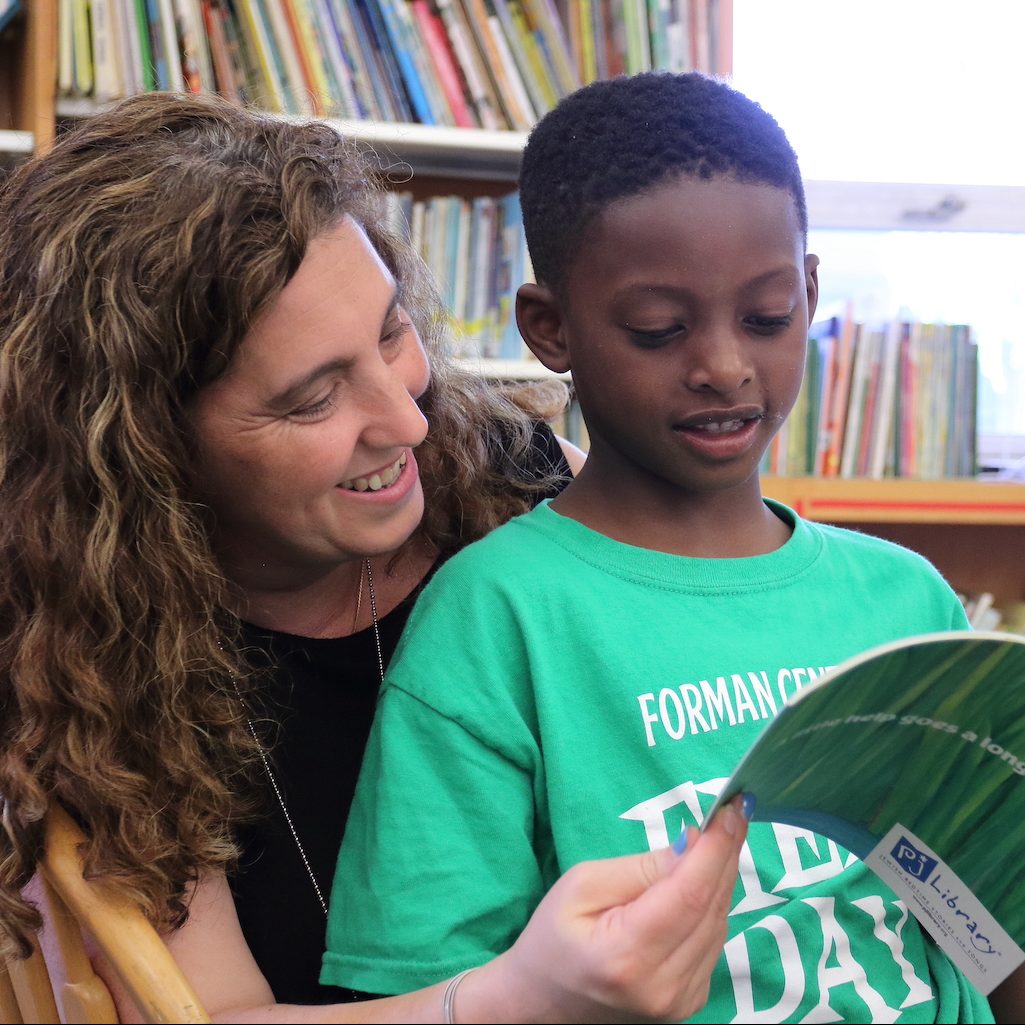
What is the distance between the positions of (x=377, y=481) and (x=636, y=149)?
34 centimetres

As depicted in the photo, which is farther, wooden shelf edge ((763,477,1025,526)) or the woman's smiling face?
wooden shelf edge ((763,477,1025,526))

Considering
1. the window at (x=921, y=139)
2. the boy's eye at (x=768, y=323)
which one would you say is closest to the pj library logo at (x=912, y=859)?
the boy's eye at (x=768, y=323)

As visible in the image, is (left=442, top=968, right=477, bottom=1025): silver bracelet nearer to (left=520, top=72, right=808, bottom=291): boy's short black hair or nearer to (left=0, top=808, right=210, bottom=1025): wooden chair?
(left=0, top=808, right=210, bottom=1025): wooden chair

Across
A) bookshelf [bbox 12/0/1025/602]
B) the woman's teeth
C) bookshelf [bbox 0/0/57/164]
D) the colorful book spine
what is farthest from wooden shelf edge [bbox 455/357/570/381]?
the woman's teeth

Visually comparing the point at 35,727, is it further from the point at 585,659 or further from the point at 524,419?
the point at 524,419

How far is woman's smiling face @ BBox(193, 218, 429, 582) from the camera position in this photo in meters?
0.99

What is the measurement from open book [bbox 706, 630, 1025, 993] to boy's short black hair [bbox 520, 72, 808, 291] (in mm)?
380

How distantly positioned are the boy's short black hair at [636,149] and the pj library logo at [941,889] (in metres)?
0.45

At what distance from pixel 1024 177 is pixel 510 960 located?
245 cm

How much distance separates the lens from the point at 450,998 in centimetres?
74

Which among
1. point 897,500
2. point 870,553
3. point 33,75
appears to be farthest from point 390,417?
point 897,500

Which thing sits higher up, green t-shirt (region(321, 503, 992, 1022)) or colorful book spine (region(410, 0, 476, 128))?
colorful book spine (region(410, 0, 476, 128))

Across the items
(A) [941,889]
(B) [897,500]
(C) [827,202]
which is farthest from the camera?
(C) [827,202]

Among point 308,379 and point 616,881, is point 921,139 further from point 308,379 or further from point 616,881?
point 616,881
